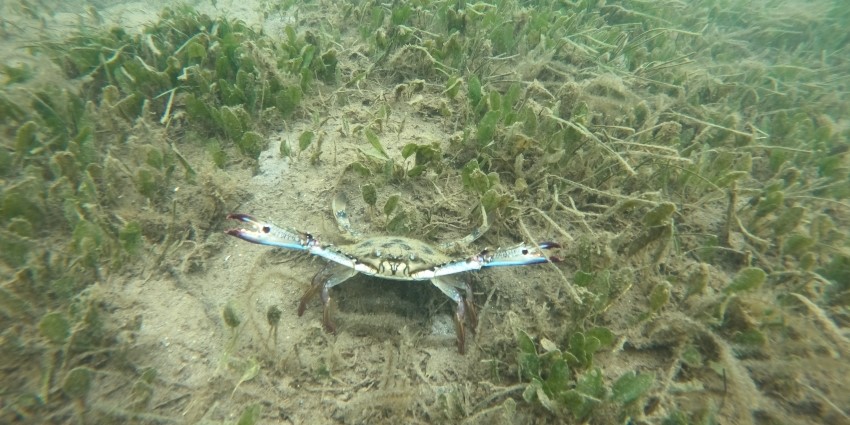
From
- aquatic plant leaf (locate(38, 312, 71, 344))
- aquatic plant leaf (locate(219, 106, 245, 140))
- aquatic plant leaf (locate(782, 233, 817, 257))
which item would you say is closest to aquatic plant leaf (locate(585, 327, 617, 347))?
aquatic plant leaf (locate(782, 233, 817, 257))

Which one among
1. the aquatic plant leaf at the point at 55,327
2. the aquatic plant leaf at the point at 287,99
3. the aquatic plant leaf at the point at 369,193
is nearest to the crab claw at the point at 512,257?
the aquatic plant leaf at the point at 369,193

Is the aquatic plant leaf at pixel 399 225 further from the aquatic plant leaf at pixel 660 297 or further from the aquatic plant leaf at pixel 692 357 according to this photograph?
the aquatic plant leaf at pixel 692 357

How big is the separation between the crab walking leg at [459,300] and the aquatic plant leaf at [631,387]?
0.96 metres

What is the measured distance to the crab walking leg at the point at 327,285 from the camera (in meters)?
2.71

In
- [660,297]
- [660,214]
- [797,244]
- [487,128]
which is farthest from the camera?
[487,128]

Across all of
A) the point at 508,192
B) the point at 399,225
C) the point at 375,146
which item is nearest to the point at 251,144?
the point at 375,146

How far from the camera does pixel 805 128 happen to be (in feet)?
15.5

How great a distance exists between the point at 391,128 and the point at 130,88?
2837mm

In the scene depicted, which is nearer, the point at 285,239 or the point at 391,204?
the point at 285,239

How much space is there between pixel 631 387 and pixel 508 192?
5.77 feet

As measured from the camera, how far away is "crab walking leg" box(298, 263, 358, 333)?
271 centimetres

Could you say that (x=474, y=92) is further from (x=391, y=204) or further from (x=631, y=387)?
(x=631, y=387)

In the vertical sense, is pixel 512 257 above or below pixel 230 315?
above

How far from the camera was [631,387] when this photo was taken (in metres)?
2.24
